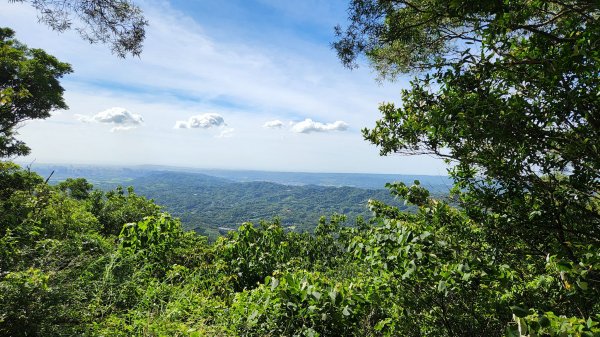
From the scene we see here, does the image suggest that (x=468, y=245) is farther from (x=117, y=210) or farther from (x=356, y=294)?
(x=117, y=210)

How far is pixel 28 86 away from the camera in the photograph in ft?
57.9

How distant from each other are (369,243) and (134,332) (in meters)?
3.31

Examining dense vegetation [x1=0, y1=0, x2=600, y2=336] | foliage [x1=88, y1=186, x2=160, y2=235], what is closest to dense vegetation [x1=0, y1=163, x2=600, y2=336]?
dense vegetation [x1=0, y1=0, x2=600, y2=336]

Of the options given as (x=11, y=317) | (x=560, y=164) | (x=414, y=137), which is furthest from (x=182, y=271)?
(x=560, y=164)

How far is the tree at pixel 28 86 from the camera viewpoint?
18.2 m

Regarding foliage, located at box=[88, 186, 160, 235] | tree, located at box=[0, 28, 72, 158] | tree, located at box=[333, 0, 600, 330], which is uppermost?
tree, located at box=[0, 28, 72, 158]

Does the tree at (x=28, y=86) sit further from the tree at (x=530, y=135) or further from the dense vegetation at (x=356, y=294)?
the tree at (x=530, y=135)

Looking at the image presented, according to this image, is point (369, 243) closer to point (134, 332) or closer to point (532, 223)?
point (532, 223)

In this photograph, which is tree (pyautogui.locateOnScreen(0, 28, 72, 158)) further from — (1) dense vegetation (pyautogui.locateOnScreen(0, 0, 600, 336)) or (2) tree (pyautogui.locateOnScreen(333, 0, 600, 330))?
(2) tree (pyautogui.locateOnScreen(333, 0, 600, 330))

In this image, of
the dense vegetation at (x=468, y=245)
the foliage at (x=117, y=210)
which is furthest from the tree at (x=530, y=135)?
the foliage at (x=117, y=210)

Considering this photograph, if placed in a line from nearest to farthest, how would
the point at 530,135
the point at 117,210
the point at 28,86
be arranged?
the point at 530,135
the point at 28,86
the point at 117,210

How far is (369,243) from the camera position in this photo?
14.5 feet

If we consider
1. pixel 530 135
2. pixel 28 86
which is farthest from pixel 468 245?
pixel 28 86

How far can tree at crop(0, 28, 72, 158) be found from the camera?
1825 centimetres
